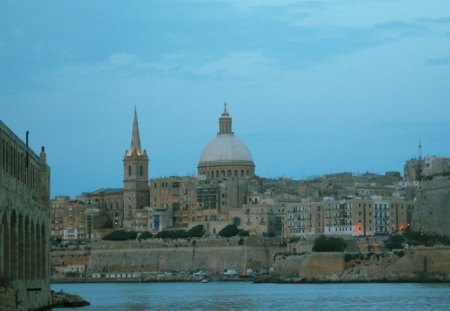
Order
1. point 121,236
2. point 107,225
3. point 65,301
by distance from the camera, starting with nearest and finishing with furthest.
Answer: point 65,301
point 121,236
point 107,225

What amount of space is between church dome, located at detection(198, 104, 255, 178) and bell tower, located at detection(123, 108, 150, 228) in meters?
4.84

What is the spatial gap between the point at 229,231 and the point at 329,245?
47.8 feet

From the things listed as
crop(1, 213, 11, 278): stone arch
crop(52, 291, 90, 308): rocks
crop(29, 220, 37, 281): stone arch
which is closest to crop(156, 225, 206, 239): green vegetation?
crop(52, 291, 90, 308): rocks

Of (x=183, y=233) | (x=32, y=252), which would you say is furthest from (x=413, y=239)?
(x=32, y=252)

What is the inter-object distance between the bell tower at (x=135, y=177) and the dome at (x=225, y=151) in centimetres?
521

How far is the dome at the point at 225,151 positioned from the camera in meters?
110

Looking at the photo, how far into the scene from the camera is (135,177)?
4264 inches

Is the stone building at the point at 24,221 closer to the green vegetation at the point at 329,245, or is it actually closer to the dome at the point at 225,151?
the green vegetation at the point at 329,245

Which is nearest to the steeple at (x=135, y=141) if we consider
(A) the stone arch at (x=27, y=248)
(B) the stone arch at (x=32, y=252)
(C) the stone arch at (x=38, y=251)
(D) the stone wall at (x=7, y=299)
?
(C) the stone arch at (x=38, y=251)

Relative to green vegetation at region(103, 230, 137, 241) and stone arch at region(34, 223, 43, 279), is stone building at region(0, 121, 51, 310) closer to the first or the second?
stone arch at region(34, 223, 43, 279)

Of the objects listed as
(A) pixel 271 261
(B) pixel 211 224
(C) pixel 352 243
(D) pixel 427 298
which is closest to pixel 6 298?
(D) pixel 427 298

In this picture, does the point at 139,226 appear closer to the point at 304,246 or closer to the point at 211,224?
the point at 211,224

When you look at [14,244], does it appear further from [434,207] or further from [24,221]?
[434,207]

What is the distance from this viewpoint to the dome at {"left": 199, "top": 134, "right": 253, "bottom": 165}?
110375 millimetres
